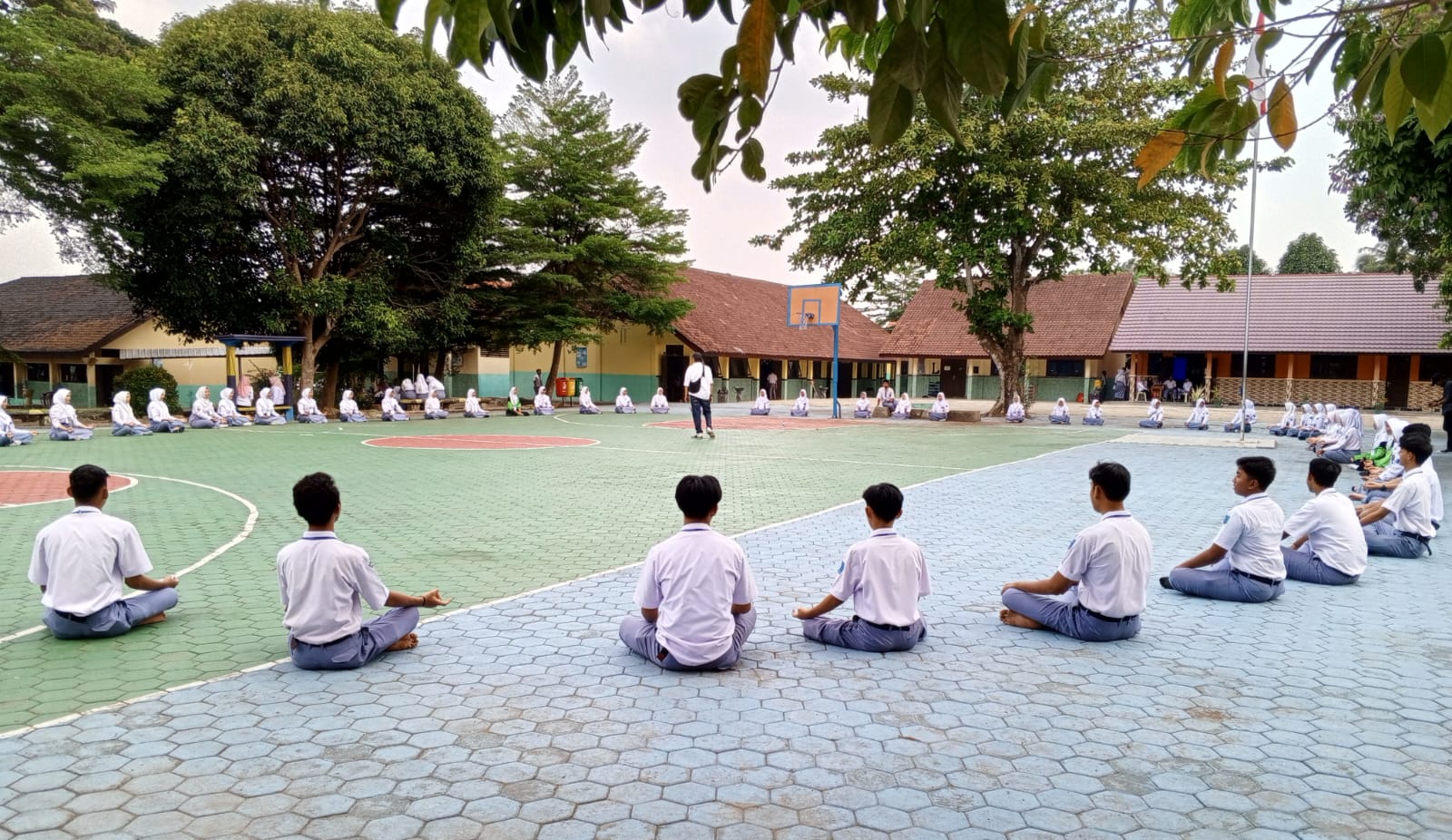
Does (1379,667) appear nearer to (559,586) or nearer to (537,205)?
(559,586)

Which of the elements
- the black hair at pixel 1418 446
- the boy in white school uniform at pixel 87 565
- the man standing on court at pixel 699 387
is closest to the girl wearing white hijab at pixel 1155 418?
the man standing on court at pixel 699 387

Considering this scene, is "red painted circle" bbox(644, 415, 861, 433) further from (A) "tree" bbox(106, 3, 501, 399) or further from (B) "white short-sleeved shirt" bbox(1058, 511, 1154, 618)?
(B) "white short-sleeved shirt" bbox(1058, 511, 1154, 618)

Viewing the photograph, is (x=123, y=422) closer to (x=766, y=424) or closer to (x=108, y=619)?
(x=766, y=424)

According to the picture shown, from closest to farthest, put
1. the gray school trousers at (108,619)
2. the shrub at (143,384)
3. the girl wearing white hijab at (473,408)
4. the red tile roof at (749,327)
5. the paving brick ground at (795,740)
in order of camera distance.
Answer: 1. the paving brick ground at (795,740)
2. the gray school trousers at (108,619)
3. the shrub at (143,384)
4. the girl wearing white hijab at (473,408)
5. the red tile roof at (749,327)

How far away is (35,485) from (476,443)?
26.8 feet

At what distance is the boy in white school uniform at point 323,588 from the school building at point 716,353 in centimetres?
3045

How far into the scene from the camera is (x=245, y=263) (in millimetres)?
25047

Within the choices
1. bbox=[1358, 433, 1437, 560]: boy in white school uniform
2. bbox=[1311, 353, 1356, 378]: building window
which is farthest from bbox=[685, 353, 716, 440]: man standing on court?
bbox=[1311, 353, 1356, 378]: building window

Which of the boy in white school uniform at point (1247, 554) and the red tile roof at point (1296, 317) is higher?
the red tile roof at point (1296, 317)

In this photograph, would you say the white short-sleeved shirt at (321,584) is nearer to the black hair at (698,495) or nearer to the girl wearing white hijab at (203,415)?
the black hair at (698,495)

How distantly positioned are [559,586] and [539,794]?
124 inches

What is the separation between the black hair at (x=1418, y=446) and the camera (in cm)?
726

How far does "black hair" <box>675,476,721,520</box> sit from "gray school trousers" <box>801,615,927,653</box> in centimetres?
112

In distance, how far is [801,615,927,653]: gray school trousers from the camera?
4.93 metres
